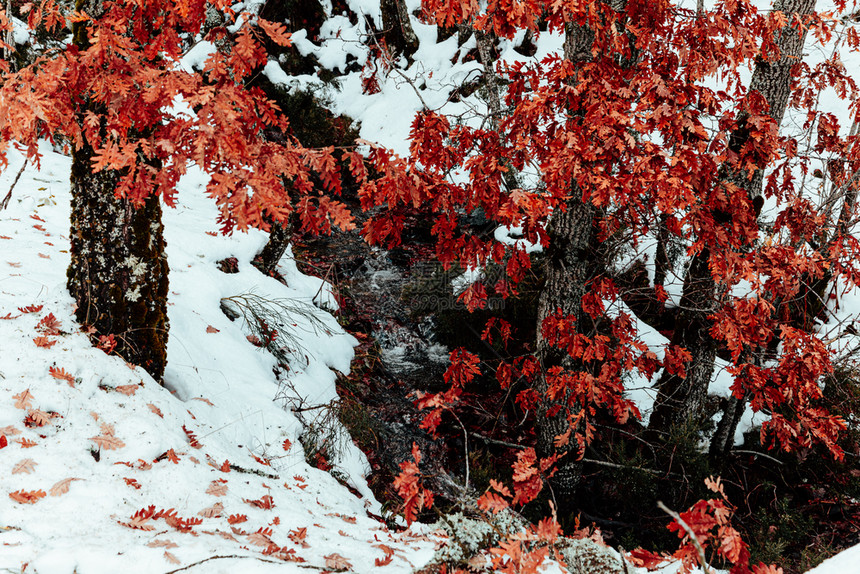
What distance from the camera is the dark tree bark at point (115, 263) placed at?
10.2ft


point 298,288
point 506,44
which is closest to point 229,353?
point 298,288

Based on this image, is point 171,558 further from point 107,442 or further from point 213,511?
point 107,442

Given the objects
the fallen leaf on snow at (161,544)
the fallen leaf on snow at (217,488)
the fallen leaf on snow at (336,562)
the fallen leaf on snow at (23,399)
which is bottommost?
the fallen leaf on snow at (217,488)

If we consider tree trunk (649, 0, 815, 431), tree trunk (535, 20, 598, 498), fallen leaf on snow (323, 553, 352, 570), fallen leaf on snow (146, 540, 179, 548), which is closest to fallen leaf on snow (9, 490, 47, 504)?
fallen leaf on snow (146, 540, 179, 548)

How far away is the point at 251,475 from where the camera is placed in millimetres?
3436

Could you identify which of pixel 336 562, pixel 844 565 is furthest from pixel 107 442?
pixel 844 565

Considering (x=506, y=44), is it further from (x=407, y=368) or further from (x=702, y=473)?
(x=702, y=473)

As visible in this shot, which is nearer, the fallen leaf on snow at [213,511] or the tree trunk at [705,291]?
the fallen leaf on snow at [213,511]

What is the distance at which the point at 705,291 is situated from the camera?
177 inches

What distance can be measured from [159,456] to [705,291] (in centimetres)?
454

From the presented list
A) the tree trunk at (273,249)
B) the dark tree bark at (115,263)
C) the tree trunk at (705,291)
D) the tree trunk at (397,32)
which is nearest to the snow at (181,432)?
the dark tree bark at (115,263)

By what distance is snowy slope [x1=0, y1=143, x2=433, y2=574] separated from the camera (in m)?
2.13

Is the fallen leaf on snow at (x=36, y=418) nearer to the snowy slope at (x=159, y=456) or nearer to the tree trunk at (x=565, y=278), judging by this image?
the snowy slope at (x=159, y=456)

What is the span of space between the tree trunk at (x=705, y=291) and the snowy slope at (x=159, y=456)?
320 cm
